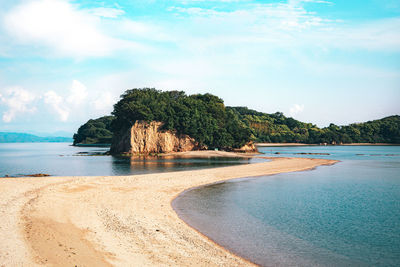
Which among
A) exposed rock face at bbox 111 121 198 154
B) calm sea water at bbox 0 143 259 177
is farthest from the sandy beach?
exposed rock face at bbox 111 121 198 154

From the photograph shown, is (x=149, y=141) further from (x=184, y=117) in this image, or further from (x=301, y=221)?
(x=301, y=221)

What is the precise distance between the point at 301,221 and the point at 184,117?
77121 millimetres

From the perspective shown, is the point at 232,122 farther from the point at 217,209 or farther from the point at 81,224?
the point at 81,224

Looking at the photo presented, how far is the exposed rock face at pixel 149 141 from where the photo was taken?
87938mm

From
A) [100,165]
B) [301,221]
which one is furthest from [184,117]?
[301,221]

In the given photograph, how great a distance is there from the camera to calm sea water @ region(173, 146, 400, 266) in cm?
1345

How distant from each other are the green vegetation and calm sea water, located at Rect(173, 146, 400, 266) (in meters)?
62.1

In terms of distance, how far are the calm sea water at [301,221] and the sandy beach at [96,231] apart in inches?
65.0

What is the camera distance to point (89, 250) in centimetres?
1198

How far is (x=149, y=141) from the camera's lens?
89.9m

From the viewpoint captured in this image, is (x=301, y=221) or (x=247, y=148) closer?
(x=301, y=221)

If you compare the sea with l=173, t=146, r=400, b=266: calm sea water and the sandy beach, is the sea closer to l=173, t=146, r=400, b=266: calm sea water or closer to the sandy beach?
l=173, t=146, r=400, b=266: calm sea water

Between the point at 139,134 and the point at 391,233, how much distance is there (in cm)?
7739

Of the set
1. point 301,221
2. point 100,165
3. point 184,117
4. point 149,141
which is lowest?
point 301,221
